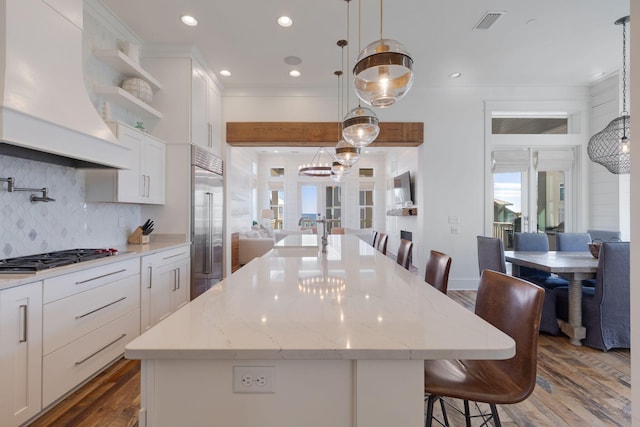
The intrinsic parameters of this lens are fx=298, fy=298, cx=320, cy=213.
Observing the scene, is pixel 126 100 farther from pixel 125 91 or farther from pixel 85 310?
pixel 85 310

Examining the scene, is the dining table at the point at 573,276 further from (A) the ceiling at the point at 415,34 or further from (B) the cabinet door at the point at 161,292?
(B) the cabinet door at the point at 161,292

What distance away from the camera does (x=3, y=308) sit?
1558mm

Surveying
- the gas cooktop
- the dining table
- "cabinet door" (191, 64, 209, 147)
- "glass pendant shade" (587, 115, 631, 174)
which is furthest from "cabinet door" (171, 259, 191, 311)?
"glass pendant shade" (587, 115, 631, 174)

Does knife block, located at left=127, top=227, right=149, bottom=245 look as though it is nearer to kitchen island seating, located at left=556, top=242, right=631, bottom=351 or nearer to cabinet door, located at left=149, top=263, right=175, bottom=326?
cabinet door, located at left=149, top=263, right=175, bottom=326

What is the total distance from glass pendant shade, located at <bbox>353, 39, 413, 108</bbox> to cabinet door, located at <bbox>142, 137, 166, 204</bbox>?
267 cm

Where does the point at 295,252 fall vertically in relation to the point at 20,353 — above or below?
above

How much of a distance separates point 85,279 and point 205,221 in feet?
6.88

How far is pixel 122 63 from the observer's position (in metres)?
3.16

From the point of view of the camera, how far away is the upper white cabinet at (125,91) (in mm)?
2993

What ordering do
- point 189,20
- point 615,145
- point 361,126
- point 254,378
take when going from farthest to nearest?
point 189,20 → point 615,145 → point 361,126 → point 254,378

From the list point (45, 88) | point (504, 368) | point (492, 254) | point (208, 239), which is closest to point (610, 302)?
point (492, 254)

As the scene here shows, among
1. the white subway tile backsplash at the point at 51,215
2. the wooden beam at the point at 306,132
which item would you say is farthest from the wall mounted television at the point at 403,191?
the white subway tile backsplash at the point at 51,215

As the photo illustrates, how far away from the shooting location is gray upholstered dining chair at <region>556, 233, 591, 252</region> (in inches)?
159

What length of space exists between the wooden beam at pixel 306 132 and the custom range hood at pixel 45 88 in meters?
2.68
